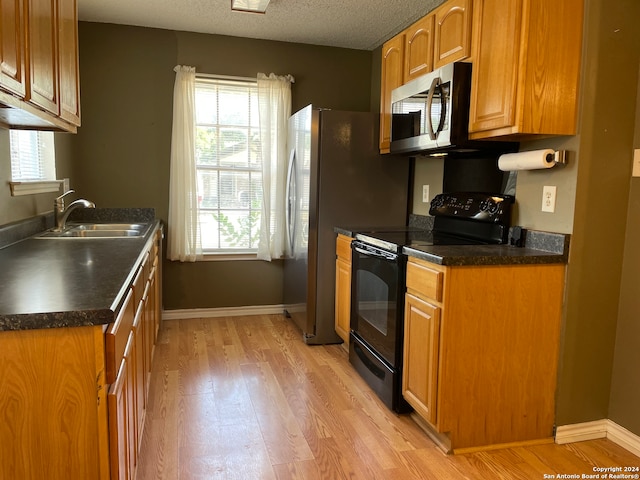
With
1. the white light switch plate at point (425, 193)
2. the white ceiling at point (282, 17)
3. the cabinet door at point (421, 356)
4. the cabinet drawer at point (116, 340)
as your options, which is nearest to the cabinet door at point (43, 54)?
the cabinet drawer at point (116, 340)

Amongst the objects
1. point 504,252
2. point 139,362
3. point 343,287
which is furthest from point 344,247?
point 139,362

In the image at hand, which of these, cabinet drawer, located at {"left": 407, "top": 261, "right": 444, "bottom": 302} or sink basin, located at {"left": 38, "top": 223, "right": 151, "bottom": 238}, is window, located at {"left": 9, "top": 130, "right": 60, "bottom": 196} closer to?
sink basin, located at {"left": 38, "top": 223, "right": 151, "bottom": 238}

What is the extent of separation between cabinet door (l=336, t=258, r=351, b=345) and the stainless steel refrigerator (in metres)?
0.11

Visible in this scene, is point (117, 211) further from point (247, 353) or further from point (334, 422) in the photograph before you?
point (334, 422)

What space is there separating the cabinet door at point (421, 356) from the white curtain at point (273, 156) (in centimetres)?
198

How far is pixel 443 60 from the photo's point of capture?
2504 millimetres

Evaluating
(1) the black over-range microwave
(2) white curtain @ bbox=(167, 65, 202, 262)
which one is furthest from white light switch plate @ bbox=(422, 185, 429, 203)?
(2) white curtain @ bbox=(167, 65, 202, 262)

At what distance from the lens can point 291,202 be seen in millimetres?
3883

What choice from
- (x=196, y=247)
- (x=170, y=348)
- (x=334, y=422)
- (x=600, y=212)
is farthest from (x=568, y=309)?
(x=196, y=247)

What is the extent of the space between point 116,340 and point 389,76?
2.49 meters

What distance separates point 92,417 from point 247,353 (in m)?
2.12

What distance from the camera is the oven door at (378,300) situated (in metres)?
2.42

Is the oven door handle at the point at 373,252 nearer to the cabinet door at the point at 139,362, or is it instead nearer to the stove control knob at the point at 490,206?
the stove control knob at the point at 490,206

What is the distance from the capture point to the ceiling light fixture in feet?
10.1
